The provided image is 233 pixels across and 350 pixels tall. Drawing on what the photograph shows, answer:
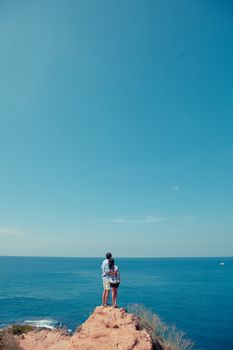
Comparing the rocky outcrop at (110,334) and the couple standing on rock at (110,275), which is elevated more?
the couple standing on rock at (110,275)

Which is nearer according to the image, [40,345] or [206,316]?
[40,345]

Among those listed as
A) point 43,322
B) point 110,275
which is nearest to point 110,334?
point 110,275

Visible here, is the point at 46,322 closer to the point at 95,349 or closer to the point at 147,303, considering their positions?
the point at 147,303

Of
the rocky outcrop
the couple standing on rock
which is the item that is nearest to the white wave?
the couple standing on rock

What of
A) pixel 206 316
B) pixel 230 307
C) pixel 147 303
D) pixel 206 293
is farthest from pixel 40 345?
pixel 206 293

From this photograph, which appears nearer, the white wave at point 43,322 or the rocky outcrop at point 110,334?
the rocky outcrop at point 110,334

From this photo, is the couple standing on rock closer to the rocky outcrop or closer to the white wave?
the rocky outcrop

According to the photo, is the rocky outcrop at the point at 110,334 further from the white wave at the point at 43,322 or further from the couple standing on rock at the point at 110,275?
the white wave at the point at 43,322

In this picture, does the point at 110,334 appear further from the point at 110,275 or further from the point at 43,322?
the point at 43,322

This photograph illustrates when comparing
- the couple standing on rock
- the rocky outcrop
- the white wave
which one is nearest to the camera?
the rocky outcrop

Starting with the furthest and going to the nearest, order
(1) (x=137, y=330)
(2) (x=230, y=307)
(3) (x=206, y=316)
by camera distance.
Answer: (2) (x=230, y=307), (3) (x=206, y=316), (1) (x=137, y=330)

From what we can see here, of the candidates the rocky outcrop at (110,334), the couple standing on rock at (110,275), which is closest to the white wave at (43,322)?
the couple standing on rock at (110,275)

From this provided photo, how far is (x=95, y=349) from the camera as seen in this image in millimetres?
9258

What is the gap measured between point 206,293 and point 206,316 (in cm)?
2522
